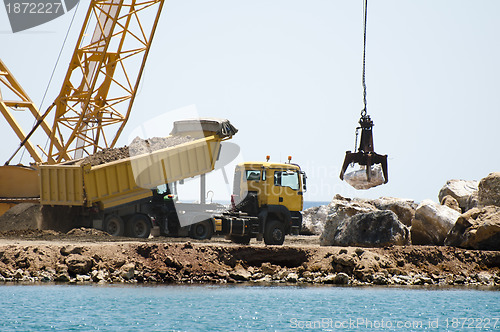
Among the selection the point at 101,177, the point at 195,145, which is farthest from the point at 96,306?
the point at 195,145

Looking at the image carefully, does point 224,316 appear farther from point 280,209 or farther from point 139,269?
point 280,209

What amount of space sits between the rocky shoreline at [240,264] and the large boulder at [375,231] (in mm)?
905

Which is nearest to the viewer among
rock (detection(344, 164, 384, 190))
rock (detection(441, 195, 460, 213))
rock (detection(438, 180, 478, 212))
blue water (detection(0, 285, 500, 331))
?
blue water (detection(0, 285, 500, 331))

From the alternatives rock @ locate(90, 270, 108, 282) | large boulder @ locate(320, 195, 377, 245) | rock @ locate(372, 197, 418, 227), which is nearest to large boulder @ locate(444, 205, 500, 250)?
large boulder @ locate(320, 195, 377, 245)

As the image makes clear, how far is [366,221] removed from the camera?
23266 mm

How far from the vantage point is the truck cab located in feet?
79.5

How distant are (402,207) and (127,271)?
1251 cm

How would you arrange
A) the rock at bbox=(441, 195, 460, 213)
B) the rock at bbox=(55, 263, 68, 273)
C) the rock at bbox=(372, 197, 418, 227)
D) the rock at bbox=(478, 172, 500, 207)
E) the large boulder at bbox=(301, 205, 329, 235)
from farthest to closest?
the large boulder at bbox=(301, 205, 329, 235), the rock at bbox=(441, 195, 460, 213), the rock at bbox=(372, 197, 418, 227), the rock at bbox=(478, 172, 500, 207), the rock at bbox=(55, 263, 68, 273)

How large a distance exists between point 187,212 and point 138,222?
1.67 meters

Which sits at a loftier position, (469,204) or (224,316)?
(469,204)

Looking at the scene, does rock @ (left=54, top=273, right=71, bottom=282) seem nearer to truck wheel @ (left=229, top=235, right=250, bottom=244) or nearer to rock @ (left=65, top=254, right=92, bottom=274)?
rock @ (left=65, top=254, right=92, bottom=274)

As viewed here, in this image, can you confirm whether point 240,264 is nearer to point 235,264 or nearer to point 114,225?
point 235,264

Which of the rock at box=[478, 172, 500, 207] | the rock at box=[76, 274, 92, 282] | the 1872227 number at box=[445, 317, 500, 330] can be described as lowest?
the 1872227 number at box=[445, 317, 500, 330]

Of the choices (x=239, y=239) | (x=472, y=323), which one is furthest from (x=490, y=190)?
(x=472, y=323)
